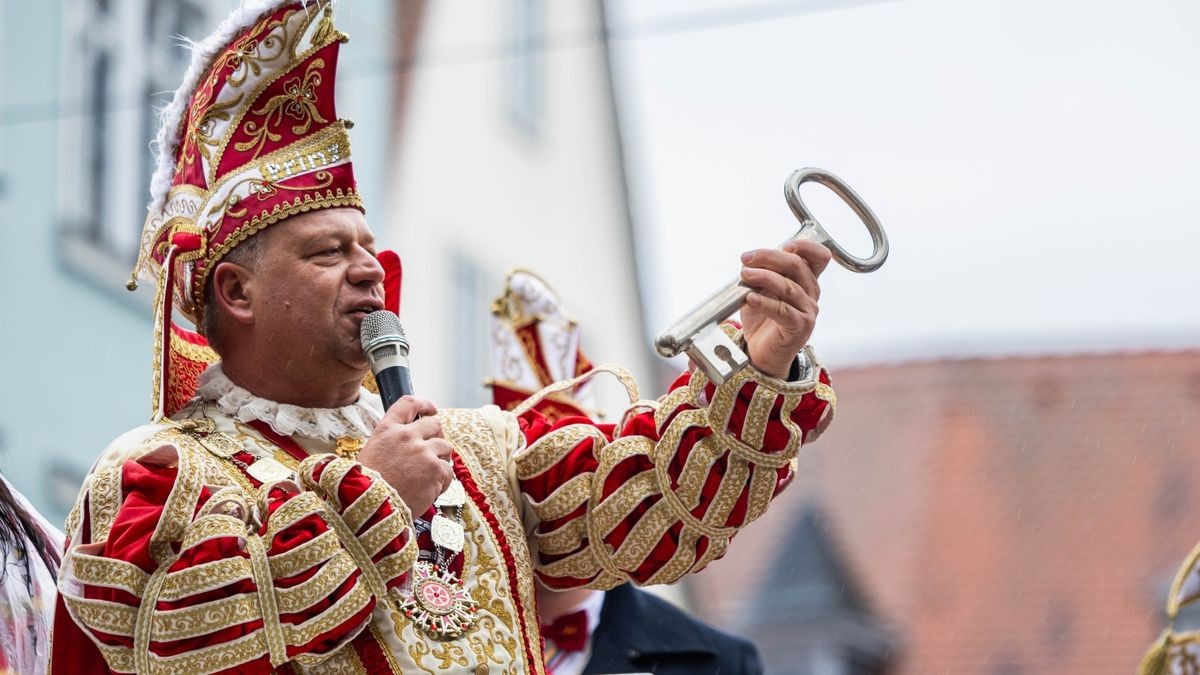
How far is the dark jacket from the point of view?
5863mm

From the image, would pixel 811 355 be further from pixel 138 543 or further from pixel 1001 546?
pixel 1001 546

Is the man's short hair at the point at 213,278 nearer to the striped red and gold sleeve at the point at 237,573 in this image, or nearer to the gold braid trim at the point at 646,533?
the striped red and gold sleeve at the point at 237,573

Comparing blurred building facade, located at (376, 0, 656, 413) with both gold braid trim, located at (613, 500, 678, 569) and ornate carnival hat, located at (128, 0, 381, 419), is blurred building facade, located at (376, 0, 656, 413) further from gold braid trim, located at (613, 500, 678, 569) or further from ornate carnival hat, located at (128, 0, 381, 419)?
gold braid trim, located at (613, 500, 678, 569)

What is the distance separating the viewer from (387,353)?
4.09 m

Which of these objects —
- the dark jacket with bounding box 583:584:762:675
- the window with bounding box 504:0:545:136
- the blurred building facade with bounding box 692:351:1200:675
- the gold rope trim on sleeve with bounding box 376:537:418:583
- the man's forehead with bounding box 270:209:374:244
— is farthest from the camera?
the window with bounding box 504:0:545:136

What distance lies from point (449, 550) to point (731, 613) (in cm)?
1260

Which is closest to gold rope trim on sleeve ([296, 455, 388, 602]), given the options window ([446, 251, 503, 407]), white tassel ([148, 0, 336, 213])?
white tassel ([148, 0, 336, 213])

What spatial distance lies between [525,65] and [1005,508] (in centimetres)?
464

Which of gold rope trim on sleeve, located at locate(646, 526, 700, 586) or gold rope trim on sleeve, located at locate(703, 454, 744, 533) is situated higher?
gold rope trim on sleeve, located at locate(703, 454, 744, 533)

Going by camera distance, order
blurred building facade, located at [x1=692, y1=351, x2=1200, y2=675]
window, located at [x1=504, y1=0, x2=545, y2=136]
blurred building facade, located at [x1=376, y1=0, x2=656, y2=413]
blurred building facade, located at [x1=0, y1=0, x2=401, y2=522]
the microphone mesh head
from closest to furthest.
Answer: the microphone mesh head → blurred building facade, located at [x1=0, y1=0, x2=401, y2=522] → blurred building facade, located at [x1=692, y1=351, x2=1200, y2=675] → blurred building facade, located at [x1=376, y1=0, x2=656, y2=413] → window, located at [x1=504, y1=0, x2=545, y2=136]

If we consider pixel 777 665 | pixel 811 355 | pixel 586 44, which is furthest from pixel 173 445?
pixel 586 44

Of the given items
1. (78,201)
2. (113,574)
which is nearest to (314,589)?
(113,574)

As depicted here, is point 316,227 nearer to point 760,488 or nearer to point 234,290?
point 234,290

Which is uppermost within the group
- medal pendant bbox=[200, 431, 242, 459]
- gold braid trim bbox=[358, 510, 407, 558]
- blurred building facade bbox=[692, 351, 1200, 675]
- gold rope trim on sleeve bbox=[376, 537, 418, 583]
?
medal pendant bbox=[200, 431, 242, 459]
